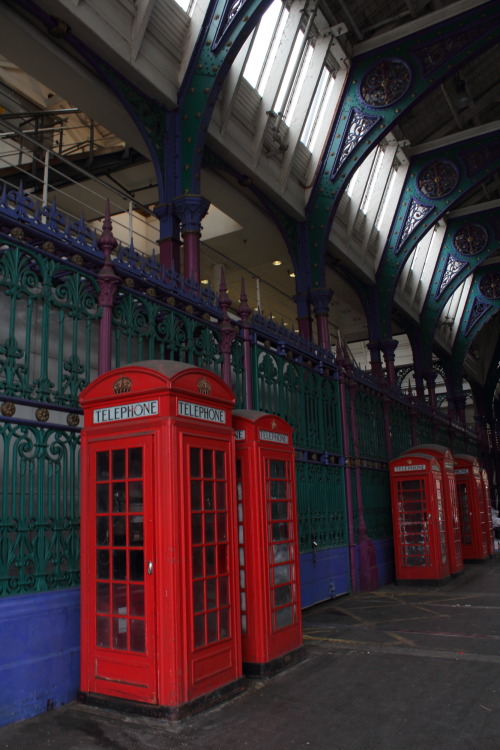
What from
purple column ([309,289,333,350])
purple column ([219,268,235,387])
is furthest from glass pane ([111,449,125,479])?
purple column ([309,289,333,350])

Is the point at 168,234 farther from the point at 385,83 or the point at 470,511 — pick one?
the point at 470,511

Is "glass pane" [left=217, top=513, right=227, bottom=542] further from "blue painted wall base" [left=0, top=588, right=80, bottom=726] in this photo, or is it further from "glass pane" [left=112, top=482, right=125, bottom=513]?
"blue painted wall base" [left=0, top=588, right=80, bottom=726]

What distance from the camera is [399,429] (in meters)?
17.2

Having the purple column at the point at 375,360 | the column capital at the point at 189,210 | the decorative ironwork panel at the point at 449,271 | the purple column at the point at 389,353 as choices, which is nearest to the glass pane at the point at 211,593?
the column capital at the point at 189,210

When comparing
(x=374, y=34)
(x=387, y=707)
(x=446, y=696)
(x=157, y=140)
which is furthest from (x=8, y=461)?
(x=374, y=34)

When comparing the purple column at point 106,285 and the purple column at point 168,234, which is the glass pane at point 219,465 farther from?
the purple column at point 168,234

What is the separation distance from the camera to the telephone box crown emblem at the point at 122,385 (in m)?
5.59

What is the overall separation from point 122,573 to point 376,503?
31.7 feet

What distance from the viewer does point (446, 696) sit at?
5590mm

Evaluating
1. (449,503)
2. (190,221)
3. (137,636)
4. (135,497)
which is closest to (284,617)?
(137,636)

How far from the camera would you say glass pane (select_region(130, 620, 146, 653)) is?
5156mm

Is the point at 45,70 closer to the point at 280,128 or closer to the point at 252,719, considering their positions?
the point at 280,128

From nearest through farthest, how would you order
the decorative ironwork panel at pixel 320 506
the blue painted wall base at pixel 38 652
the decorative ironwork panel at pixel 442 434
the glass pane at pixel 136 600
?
the blue painted wall base at pixel 38 652, the glass pane at pixel 136 600, the decorative ironwork panel at pixel 320 506, the decorative ironwork panel at pixel 442 434

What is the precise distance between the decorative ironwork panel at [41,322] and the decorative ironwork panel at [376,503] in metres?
8.48
